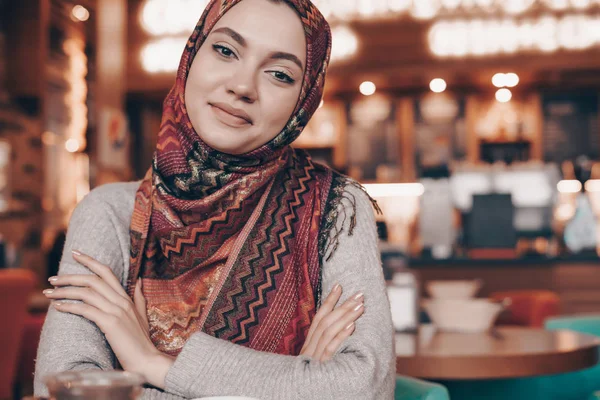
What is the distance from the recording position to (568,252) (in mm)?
4895

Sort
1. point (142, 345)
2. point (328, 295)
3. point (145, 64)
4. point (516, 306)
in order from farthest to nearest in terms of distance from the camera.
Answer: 1. point (145, 64)
2. point (516, 306)
3. point (328, 295)
4. point (142, 345)

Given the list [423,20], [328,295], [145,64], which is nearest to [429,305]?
[328,295]

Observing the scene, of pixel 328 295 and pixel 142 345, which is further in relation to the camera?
pixel 328 295

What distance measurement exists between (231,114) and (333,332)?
0.38 metres

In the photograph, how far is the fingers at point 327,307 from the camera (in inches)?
45.5

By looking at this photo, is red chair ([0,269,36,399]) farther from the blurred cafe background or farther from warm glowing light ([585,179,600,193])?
warm glowing light ([585,179,600,193])

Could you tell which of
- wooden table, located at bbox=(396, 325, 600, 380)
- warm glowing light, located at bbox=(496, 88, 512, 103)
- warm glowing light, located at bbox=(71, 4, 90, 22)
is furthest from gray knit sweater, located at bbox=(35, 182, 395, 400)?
warm glowing light, located at bbox=(71, 4, 90, 22)

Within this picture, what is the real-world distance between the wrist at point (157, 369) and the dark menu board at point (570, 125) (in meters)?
6.77

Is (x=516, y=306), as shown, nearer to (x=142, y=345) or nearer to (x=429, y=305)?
(x=429, y=305)

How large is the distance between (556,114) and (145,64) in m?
4.21

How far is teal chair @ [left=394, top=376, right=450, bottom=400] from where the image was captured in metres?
1.17

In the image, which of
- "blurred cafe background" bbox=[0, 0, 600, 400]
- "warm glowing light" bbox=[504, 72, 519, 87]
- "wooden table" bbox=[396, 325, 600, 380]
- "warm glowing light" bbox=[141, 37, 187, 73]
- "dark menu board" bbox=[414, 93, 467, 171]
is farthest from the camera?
"dark menu board" bbox=[414, 93, 467, 171]

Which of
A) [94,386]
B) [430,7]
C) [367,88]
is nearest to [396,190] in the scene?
[367,88]

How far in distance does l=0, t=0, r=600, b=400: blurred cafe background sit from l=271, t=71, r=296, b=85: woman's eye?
10.5ft
